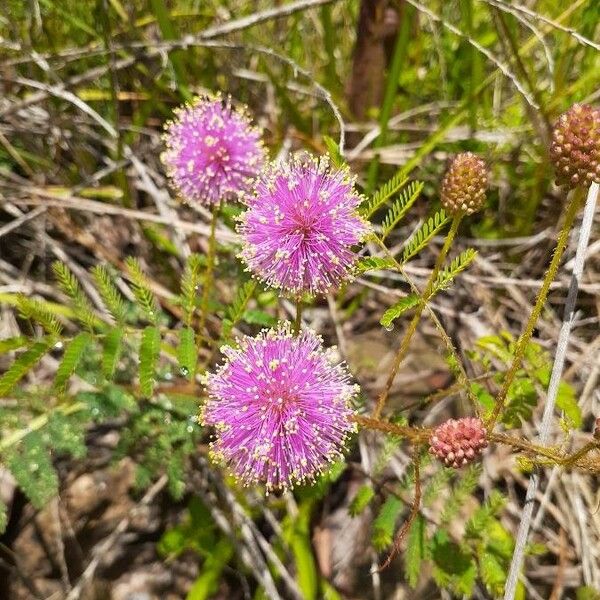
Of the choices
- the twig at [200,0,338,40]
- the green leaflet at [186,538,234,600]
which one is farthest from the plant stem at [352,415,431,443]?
the twig at [200,0,338,40]

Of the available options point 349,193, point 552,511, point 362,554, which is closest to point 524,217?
point 552,511

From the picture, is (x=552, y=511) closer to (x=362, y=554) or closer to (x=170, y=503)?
(x=362, y=554)

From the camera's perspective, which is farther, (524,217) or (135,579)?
(524,217)

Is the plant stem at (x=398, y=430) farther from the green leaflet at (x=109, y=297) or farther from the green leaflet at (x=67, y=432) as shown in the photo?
the green leaflet at (x=67, y=432)

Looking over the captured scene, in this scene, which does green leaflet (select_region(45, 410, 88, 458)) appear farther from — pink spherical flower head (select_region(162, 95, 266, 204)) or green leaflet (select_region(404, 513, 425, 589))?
green leaflet (select_region(404, 513, 425, 589))

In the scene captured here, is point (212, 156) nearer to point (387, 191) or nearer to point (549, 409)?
point (387, 191)

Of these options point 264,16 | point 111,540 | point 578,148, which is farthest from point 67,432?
point 264,16
